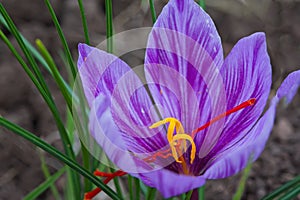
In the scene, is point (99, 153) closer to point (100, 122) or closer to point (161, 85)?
point (161, 85)

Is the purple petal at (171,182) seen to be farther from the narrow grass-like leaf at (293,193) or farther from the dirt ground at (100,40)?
the dirt ground at (100,40)

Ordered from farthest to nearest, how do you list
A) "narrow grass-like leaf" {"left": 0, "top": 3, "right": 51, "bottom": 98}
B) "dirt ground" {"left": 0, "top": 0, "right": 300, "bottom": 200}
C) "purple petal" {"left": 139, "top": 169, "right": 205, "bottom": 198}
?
"dirt ground" {"left": 0, "top": 0, "right": 300, "bottom": 200}, "narrow grass-like leaf" {"left": 0, "top": 3, "right": 51, "bottom": 98}, "purple petal" {"left": 139, "top": 169, "right": 205, "bottom": 198}

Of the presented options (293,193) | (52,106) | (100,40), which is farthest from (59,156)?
(100,40)

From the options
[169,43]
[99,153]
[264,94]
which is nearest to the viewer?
[264,94]

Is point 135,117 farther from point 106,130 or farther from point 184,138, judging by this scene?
point 106,130

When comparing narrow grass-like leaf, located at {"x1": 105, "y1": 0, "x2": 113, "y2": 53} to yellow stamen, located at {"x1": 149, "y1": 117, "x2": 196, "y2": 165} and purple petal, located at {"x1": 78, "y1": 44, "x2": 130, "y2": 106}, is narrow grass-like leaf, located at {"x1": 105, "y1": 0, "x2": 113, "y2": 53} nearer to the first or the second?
purple petal, located at {"x1": 78, "y1": 44, "x2": 130, "y2": 106}

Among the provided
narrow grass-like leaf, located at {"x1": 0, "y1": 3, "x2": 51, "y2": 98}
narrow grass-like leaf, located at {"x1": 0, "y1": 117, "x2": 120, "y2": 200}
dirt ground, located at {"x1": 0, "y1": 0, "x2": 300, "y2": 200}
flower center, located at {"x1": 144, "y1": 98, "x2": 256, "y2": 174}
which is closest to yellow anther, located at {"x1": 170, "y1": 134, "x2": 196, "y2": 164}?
flower center, located at {"x1": 144, "y1": 98, "x2": 256, "y2": 174}

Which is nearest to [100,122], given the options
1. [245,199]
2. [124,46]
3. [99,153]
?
[99,153]

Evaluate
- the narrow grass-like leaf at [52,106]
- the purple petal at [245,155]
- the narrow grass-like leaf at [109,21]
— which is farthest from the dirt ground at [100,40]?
the purple petal at [245,155]
